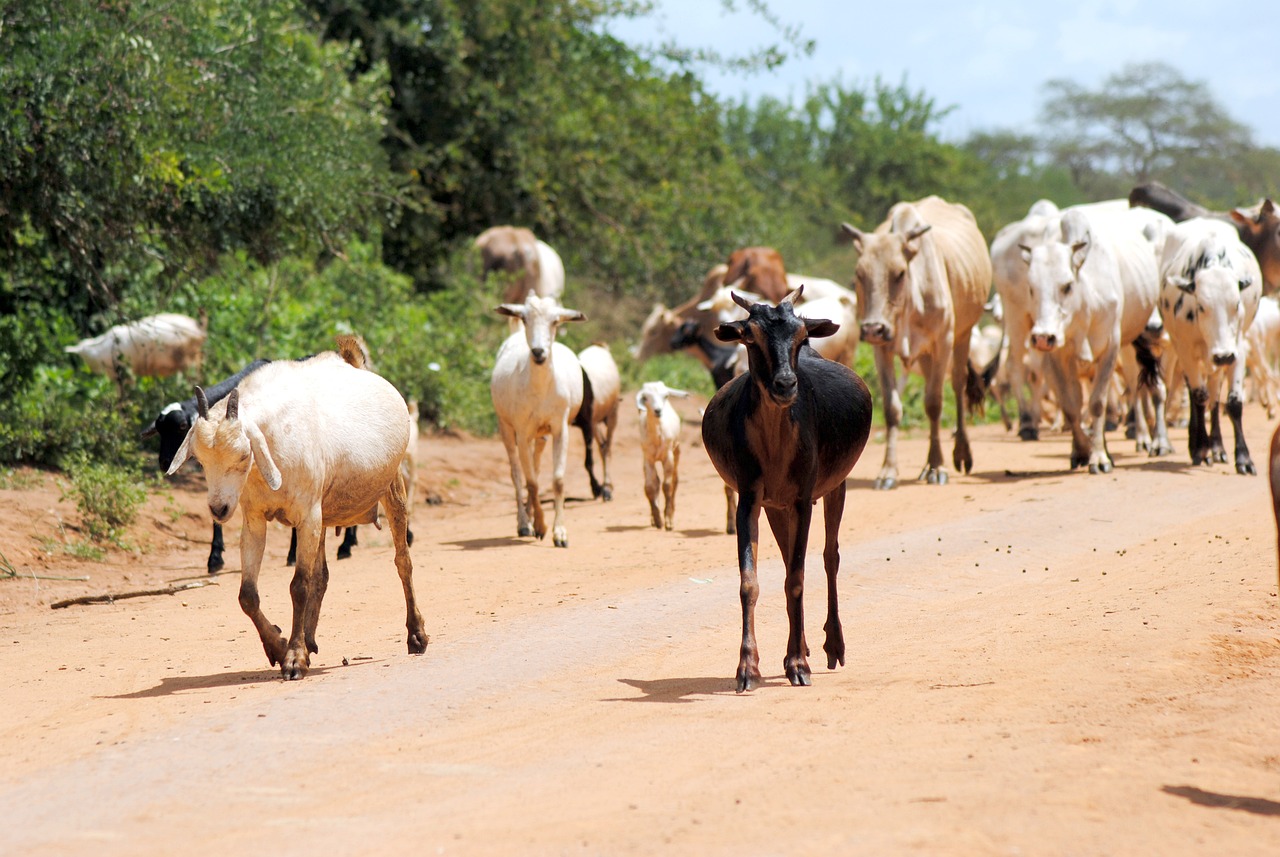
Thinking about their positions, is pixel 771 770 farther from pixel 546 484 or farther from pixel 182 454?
pixel 546 484

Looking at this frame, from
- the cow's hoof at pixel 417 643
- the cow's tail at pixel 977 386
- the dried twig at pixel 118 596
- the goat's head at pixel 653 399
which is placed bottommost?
the cow's hoof at pixel 417 643

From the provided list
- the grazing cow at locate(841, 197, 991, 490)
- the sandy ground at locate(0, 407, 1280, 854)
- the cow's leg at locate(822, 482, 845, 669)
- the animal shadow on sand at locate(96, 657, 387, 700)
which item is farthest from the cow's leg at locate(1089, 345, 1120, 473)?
the animal shadow on sand at locate(96, 657, 387, 700)

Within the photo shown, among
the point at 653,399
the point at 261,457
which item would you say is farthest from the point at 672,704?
the point at 653,399

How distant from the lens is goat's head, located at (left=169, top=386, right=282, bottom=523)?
7.09 metres

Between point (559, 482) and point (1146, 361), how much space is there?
840cm

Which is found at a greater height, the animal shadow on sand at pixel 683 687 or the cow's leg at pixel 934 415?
the cow's leg at pixel 934 415

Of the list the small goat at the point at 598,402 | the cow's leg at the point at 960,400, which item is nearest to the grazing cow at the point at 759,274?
the cow's leg at the point at 960,400

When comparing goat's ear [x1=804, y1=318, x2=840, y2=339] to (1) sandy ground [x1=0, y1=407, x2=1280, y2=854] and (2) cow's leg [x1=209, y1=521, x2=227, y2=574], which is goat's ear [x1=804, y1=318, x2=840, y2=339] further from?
(2) cow's leg [x1=209, y1=521, x2=227, y2=574]

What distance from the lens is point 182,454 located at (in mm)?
7391

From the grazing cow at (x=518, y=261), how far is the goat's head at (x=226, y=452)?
44.6 ft

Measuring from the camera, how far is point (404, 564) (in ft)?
27.2

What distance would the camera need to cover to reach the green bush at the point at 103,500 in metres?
12.6

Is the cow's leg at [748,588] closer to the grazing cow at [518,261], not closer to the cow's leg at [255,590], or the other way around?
the cow's leg at [255,590]

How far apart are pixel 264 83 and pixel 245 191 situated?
1185 millimetres
